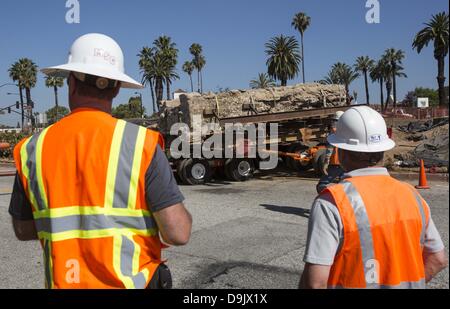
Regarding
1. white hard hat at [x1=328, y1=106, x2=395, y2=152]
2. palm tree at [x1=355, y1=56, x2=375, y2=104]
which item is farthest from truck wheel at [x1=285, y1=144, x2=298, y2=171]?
palm tree at [x1=355, y1=56, x2=375, y2=104]

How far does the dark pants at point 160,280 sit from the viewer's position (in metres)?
2.14

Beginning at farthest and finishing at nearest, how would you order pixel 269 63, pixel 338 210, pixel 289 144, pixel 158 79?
pixel 158 79, pixel 269 63, pixel 289 144, pixel 338 210

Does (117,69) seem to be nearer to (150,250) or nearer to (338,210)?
(150,250)

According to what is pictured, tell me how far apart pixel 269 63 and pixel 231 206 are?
55.2 meters

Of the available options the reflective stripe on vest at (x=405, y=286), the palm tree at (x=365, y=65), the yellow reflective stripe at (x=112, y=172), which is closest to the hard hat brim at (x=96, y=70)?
the yellow reflective stripe at (x=112, y=172)

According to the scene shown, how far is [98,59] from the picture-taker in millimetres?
2203

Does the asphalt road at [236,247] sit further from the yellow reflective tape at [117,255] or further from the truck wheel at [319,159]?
the truck wheel at [319,159]

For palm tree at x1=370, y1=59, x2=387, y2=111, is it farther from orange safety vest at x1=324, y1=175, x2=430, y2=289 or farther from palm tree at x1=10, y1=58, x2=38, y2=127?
orange safety vest at x1=324, y1=175, x2=430, y2=289

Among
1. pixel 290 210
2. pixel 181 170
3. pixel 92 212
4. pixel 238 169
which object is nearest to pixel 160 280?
pixel 92 212

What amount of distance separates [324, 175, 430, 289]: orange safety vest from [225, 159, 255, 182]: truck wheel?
12007 millimetres

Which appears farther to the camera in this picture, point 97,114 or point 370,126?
point 370,126

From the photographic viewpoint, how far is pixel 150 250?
2.13 meters
